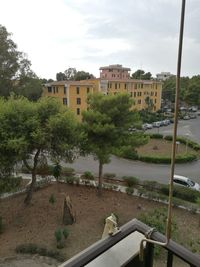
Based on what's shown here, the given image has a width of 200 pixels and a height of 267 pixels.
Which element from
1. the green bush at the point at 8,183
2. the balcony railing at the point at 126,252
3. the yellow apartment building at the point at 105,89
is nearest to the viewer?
the balcony railing at the point at 126,252

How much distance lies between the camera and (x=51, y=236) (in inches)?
335

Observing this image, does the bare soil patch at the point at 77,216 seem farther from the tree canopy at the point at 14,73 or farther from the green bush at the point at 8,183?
the tree canopy at the point at 14,73

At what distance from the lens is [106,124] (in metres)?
10.5

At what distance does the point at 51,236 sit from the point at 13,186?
8.21 ft

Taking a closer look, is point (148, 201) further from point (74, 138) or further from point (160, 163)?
point (160, 163)

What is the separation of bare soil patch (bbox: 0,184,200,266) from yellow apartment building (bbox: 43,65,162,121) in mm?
8613

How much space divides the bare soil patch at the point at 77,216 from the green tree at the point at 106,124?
188 cm

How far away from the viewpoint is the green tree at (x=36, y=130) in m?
9.09

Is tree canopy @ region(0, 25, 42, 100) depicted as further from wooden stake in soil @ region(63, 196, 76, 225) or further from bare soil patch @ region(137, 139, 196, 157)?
wooden stake in soil @ region(63, 196, 76, 225)

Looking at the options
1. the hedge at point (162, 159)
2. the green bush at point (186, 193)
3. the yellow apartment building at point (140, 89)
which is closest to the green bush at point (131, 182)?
the green bush at point (186, 193)

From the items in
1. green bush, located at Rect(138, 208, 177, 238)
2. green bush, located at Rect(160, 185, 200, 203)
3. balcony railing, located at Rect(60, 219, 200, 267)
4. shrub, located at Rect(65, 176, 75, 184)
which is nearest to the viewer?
balcony railing, located at Rect(60, 219, 200, 267)

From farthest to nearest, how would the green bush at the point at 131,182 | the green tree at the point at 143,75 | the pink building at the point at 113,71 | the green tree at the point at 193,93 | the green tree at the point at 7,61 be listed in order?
the green tree at the point at 143,75
the pink building at the point at 113,71
the green tree at the point at 193,93
the green tree at the point at 7,61
the green bush at the point at 131,182

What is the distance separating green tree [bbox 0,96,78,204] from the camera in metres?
9.09

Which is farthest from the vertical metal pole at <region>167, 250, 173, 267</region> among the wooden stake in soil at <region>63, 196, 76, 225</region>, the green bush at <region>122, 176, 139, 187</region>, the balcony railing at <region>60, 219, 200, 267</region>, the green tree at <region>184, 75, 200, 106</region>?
the green tree at <region>184, 75, 200, 106</region>
